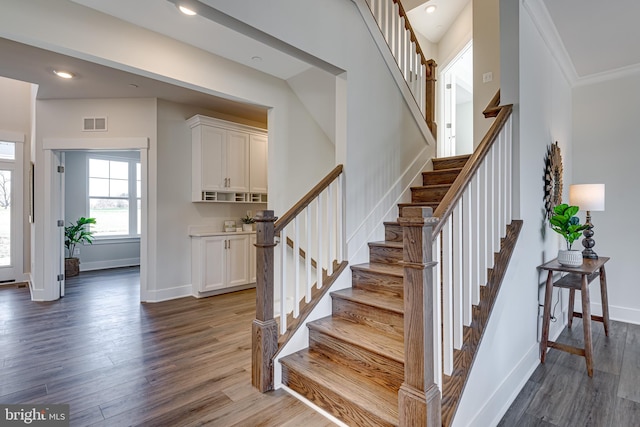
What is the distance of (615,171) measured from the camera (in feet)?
11.3

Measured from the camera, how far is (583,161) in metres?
3.62

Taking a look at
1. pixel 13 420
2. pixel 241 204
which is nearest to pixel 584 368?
pixel 13 420

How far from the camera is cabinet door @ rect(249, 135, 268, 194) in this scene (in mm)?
4891

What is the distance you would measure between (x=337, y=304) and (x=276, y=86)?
266 cm

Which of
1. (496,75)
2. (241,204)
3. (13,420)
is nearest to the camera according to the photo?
(13,420)

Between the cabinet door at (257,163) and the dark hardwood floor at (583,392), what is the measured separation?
13.2 ft

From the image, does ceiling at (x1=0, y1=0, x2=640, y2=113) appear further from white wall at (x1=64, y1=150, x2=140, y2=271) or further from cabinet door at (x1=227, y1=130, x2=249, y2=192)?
white wall at (x1=64, y1=150, x2=140, y2=271)

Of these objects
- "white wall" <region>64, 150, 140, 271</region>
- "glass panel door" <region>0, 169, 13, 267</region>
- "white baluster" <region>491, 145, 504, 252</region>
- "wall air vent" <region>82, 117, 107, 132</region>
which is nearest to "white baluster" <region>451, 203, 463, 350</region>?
"white baluster" <region>491, 145, 504, 252</region>

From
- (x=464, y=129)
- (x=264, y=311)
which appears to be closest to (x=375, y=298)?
(x=264, y=311)

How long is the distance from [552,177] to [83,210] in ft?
25.1

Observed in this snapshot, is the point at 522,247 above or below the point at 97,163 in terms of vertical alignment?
below

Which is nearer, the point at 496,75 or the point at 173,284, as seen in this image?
the point at 496,75

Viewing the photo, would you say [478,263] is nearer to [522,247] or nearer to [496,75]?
[522,247]

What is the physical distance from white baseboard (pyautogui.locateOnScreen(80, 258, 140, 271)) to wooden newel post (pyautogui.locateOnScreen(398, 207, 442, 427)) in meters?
6.99
